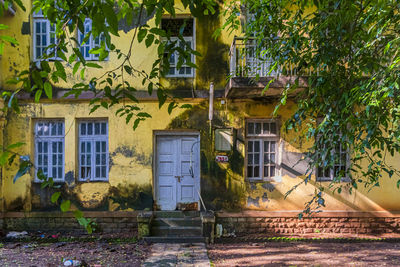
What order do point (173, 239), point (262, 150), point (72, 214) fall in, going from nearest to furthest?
point (173, 239) < point (72, 214) < point (262, 150)

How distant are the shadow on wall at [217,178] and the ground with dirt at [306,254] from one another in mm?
1124

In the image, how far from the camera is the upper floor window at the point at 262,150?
316 inches

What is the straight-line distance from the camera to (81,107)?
26.0 feet

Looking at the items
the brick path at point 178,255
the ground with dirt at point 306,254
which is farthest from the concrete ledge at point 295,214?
the brick path at point 178,255

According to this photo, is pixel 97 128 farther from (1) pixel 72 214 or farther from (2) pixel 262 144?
(2) pixel 262 144

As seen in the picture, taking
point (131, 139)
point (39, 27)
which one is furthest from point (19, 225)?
point (39, 27)

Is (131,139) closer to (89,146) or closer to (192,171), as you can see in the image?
(89,146)

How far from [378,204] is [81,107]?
8.54 m

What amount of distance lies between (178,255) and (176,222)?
1402 mm

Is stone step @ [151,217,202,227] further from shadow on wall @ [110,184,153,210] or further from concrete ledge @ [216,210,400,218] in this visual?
concrete ledge @ [216,210,400,218]

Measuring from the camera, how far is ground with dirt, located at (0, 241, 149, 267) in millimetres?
5934

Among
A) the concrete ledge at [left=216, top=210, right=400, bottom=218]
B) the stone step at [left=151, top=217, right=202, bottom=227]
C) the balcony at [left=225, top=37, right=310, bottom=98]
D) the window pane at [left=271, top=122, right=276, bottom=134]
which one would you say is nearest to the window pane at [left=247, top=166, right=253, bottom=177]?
the concrete ledge at [left=216, top=210, right=400, bottom=218]

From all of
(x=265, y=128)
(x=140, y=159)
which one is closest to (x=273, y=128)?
(x=265, y=128)

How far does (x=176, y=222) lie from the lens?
24.9 feet
